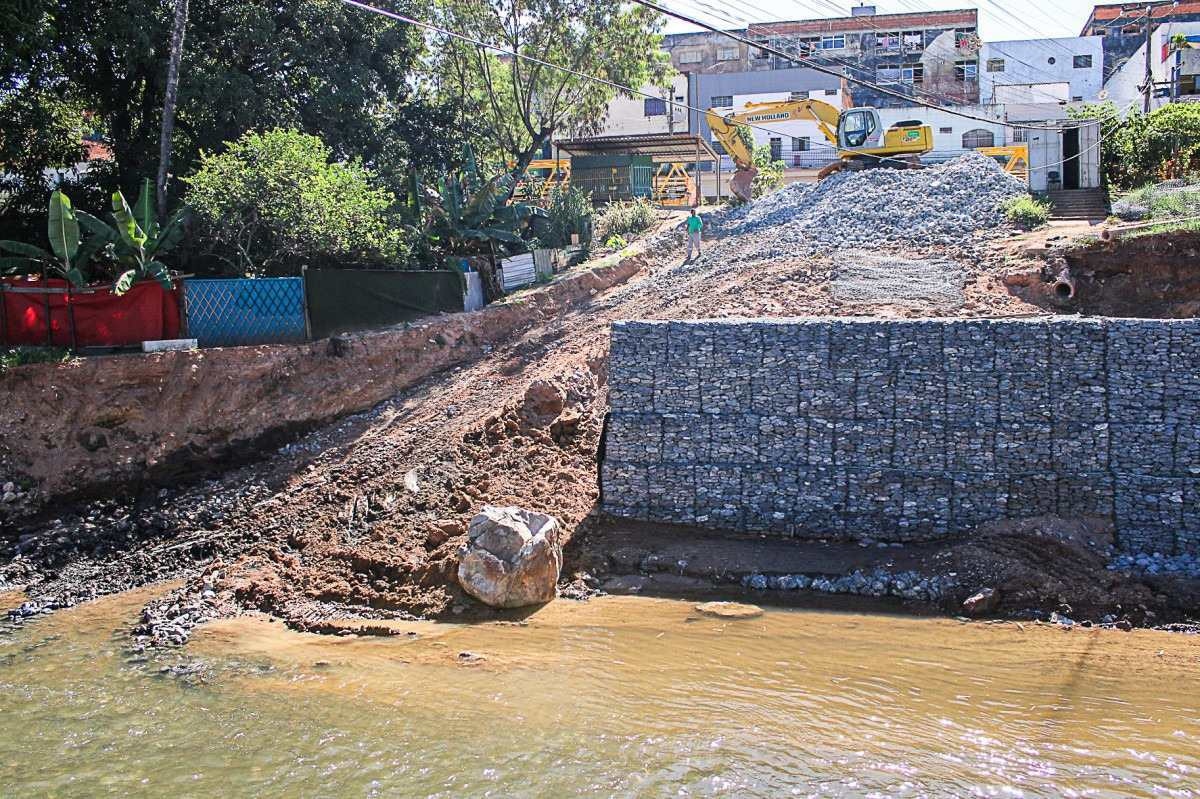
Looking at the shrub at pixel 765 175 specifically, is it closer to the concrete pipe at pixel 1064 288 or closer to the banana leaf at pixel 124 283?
the concrete pipe at pixel 1064 288

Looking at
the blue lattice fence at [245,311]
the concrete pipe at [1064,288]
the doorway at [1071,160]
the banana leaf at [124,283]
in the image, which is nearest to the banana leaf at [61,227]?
the banana leaf at [124,283]

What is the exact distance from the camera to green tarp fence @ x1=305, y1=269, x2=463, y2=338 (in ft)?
58.6

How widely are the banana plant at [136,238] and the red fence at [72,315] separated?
0.34 metres

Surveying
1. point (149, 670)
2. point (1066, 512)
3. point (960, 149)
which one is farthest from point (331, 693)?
point (960, 149)

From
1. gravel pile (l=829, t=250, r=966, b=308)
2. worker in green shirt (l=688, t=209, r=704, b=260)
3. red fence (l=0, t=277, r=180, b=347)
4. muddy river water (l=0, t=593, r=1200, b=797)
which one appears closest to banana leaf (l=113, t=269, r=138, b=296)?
red fence (l=0, t=277, r=180, b=347)

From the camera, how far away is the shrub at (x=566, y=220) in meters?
23.9

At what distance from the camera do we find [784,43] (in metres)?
44.1

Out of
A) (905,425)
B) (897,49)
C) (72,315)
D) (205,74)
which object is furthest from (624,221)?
(897,49)

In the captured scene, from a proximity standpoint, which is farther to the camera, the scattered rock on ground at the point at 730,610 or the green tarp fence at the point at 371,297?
the green tarp fence at the point at 371,297

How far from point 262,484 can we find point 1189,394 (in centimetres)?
1281

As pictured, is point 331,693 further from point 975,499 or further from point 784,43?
point 784,43

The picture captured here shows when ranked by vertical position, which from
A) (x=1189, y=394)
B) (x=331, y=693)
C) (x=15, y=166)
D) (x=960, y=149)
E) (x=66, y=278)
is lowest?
(x=331, y=693)

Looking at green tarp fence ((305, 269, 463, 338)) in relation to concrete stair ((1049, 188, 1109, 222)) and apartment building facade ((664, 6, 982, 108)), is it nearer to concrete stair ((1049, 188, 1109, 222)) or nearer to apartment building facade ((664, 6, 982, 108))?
concrete stair ((1049, 188, 1109, 222))

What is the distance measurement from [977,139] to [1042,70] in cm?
646
